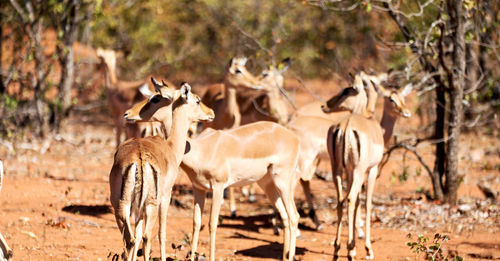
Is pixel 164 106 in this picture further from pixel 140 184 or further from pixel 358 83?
pixel 358 83

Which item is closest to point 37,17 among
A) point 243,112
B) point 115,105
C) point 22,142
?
point 22,142

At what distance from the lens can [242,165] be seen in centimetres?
736

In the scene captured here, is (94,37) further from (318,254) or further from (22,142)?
(318,254)

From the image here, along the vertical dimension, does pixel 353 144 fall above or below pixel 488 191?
above

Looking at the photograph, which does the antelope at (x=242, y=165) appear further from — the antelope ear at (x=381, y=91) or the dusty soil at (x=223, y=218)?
the antelope ear at (x=381, y=91)

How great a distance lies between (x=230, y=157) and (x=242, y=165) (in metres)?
0.16

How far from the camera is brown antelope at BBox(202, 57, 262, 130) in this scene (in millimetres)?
10930

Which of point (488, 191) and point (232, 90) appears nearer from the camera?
point (488, 191)

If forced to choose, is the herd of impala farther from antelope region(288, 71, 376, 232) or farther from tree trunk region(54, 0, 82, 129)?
tree trunk region(54, 0, 82, 129)

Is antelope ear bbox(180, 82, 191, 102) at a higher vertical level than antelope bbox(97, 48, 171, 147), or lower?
lower

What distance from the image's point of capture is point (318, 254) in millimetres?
8156

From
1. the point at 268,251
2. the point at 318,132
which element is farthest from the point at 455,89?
the point at 268,251

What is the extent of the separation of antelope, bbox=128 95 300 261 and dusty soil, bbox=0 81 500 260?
0.61 meters

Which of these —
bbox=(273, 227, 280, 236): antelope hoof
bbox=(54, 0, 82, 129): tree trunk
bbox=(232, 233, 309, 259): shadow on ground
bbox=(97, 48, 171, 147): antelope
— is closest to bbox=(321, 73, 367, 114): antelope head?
bbox=(273, 227, 280, 236): antelope hoof
